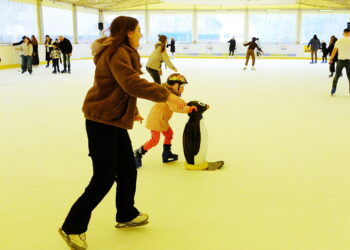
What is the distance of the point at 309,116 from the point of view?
5.98 metres

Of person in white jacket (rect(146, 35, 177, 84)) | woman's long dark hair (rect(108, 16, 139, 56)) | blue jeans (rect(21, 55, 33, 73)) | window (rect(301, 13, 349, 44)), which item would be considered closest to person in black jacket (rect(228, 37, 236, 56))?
window (rect(301, 13, 349, 44))

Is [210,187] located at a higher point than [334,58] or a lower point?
lower

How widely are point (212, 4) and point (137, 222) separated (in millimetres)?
26116

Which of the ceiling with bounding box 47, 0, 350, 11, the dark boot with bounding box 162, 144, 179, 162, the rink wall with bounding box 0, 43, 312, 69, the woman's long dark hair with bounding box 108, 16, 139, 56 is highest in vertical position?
the ceiling with bounding box 47, 0, 350, 11

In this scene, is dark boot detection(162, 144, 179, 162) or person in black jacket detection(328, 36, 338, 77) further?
person in black jacket detection(328, 36, 338, 77)

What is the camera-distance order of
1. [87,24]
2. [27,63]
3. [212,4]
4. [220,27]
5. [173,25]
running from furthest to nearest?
[173,25] → [220,27] → [212,4] → [87,24] → [27,63]

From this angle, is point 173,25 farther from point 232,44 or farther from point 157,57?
point 157,57

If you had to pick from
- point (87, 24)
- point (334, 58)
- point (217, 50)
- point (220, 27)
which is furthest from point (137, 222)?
point (220, 27)

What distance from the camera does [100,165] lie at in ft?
6.59

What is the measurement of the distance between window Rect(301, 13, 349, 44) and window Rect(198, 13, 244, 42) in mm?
4385

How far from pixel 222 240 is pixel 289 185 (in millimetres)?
1089

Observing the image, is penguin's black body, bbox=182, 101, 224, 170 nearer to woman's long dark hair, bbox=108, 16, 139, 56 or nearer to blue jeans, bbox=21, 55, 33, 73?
woman's long dark hair, bbox=108, 16, 139, 56

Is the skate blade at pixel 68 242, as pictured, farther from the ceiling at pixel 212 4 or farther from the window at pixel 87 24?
the ceiling at pixel 212 4

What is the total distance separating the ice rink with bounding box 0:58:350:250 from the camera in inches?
89.7
